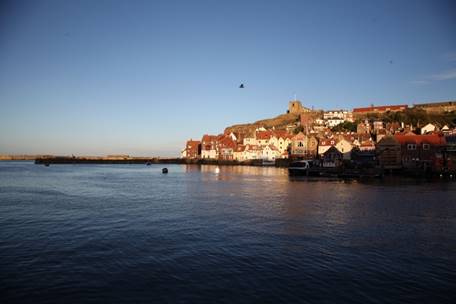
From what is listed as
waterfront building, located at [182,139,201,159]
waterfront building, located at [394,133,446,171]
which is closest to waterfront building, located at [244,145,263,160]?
waterfront building, located at [182,139,201,159]

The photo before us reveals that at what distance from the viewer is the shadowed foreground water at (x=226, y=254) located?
10719 mm

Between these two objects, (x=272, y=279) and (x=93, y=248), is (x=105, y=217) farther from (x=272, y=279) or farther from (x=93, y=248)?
(x=272, y=279)

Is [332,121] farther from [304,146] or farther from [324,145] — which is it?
[324,145]

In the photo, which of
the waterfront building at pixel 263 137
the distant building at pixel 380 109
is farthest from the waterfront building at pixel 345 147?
the distant building at pixel 380 109

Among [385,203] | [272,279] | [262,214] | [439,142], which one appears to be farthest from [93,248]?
[439,142]

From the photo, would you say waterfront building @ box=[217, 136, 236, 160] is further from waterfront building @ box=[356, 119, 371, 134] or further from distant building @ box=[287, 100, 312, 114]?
distant building @ box=[287, 100, 312, 114]

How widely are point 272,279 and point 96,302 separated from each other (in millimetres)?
5238

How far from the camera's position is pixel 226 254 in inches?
569

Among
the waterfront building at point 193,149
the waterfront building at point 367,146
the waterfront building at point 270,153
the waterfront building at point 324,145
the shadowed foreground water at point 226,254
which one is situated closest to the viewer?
the shadowed foreground water at point 226,254

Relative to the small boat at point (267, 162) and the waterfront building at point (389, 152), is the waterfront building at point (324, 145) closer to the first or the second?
the waterfront building at point (389, 152)

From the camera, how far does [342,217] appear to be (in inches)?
907

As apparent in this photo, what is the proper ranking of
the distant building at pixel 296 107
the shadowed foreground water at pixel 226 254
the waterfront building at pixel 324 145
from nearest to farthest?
1. the shadowed foreground water at pixel 226 254
2. the waterfront building at pixel 324 145
3. the distant building at pixel 296 107

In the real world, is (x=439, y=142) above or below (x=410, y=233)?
above

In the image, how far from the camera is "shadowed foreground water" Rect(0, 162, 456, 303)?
35.2 feet
